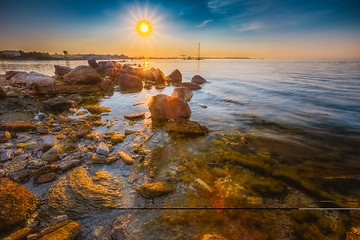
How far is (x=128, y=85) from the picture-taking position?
17.5 m

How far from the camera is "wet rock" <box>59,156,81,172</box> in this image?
141 inches

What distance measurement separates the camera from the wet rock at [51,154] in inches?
151

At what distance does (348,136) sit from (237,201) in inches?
254

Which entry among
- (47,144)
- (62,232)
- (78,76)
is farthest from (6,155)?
(78,76)

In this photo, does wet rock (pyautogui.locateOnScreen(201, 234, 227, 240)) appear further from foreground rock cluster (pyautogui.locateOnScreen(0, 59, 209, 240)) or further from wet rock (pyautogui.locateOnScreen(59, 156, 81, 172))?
wet rock (pyautogui.locateOnScreen(59, 156, 81, 172))

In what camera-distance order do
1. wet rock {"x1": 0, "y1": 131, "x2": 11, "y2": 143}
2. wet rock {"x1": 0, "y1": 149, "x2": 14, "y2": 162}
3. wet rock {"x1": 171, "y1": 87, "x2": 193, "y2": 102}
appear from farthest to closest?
wet rock {"x1": 171, "y1": 87, "x2": 193, "y2": 102} < wet rock {"x1": 0, "y1": 131, "x2": 11, "y2": 143} < wet rock {"x1": 0, "y1": 149, "x2": 14, "y2": 162}

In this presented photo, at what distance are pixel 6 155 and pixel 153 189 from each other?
3.77 metres

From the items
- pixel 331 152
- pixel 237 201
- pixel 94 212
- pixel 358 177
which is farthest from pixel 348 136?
pixel 94 212

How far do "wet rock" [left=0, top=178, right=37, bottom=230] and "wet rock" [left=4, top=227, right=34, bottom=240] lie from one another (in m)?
0.27

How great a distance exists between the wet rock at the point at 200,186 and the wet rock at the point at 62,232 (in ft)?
6.69

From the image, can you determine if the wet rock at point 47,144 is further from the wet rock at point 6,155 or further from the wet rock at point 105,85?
the wet rock at point 105,85

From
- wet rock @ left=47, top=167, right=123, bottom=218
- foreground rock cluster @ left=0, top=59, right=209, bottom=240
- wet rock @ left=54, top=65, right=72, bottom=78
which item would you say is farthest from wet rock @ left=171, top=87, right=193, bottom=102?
wet rock @ left=54, top=65, right=72, bottom=78

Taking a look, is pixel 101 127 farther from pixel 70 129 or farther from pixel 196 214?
pixel 196 214

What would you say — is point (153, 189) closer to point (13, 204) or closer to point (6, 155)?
point (13, 204)
